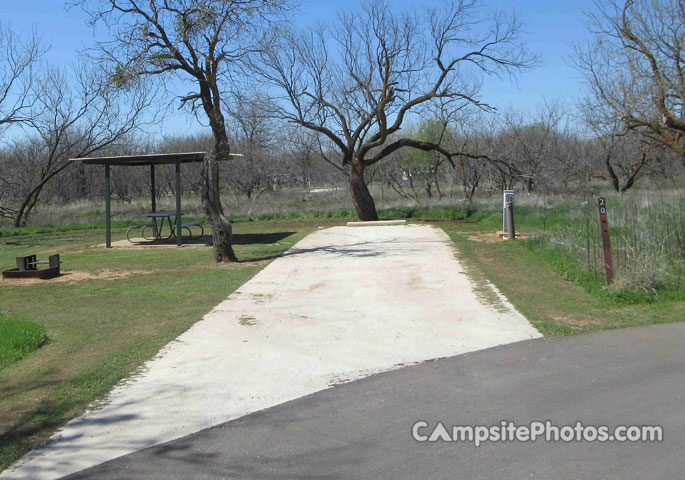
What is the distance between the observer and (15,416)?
5.05 meters

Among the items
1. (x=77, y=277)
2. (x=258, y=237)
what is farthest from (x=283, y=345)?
(x=258, y=237)

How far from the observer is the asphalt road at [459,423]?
3.94m

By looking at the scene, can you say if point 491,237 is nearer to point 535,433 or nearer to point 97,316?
point 97,316

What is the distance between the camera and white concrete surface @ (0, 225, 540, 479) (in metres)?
4.73

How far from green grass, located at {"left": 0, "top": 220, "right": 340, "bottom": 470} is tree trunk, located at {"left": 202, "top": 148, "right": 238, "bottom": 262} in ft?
0.97

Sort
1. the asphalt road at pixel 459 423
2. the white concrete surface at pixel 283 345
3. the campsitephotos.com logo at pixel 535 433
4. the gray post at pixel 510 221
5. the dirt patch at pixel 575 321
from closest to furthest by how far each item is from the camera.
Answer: the asphalt road at pixel 459 423, the campsitephotos.com logo at pixel 535 433, the white concrete surface at pixel 283 345, the dirt patch at pixel 575 321, the gray post at pixel 510 221

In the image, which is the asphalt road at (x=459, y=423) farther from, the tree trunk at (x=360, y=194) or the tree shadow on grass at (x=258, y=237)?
the tree trunk at (x=360, y=194)

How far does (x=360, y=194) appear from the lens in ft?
81.0

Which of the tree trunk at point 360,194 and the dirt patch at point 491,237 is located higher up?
the tree trunk at point 360,194

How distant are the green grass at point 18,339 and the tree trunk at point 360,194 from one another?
679 inches

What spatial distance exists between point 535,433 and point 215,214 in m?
10.9

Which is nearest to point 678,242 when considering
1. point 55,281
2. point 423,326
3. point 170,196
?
point 423,326

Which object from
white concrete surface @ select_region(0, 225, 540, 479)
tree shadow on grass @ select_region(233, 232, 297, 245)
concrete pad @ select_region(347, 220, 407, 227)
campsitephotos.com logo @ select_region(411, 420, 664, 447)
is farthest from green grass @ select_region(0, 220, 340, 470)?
concrete pad @ select_region(347, 220, 407, 227)

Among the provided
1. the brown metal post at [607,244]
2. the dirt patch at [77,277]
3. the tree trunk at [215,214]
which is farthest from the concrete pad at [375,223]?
the brown metal post at [607,244]
